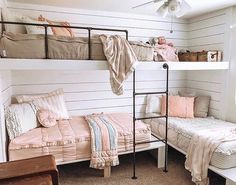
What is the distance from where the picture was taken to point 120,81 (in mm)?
2326

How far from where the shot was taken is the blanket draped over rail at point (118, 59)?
90.0 inches

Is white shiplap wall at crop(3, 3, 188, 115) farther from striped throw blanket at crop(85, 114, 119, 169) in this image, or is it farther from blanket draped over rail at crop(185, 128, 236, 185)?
blanket draped over rail at crop(185, 128, 236, 185)

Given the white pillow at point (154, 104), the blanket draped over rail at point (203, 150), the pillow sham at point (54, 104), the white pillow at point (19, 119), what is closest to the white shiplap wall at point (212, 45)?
the white pillow at point (154, 104)

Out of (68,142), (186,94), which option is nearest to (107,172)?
(68,142)

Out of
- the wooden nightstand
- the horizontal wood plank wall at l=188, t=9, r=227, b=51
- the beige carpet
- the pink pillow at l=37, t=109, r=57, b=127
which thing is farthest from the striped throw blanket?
the horizontal wood plank wall at l=188, t=9, r=227, b=51

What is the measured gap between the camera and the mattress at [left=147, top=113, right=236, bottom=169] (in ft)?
7.55

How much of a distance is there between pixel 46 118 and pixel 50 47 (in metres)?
1.13

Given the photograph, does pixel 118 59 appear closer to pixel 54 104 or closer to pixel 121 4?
pixel 121 4

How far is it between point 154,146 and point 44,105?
5.31 ft

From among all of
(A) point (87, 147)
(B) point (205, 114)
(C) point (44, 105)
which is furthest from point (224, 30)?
→ (C) point (44, 105)

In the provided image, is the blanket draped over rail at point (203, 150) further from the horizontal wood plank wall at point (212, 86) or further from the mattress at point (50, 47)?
the mattress at point (50, 47)

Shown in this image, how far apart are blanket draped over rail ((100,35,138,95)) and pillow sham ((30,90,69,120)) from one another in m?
1.20

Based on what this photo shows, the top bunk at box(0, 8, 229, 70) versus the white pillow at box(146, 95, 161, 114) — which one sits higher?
the top bunk at box(0, 8, 229, 70)

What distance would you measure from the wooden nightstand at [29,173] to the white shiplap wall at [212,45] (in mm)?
3316
